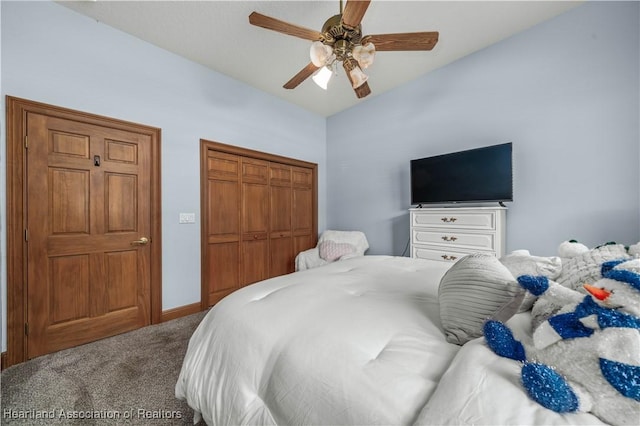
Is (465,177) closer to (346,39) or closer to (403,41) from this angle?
(403,41)

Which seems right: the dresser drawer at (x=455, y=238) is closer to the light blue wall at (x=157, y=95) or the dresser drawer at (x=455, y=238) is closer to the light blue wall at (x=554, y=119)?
the light blue wall at (x=554, y=119)

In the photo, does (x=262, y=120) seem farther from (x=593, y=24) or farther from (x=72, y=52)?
(x=593, y=24)

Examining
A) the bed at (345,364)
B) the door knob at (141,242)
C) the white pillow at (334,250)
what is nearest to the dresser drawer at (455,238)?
the white pillow at (334,250)

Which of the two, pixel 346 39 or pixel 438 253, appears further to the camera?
pixel 438 253

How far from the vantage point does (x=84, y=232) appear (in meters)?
2.13

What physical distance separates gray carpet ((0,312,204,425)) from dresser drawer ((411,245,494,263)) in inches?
96.6

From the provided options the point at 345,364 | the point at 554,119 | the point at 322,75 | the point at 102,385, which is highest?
the point at 322,75

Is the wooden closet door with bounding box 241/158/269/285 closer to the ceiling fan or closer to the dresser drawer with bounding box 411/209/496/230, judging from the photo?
the ceiling fan

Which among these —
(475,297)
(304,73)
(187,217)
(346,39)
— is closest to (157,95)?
(187,217)

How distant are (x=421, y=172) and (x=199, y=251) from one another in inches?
109

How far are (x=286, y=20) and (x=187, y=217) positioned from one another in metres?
2.19

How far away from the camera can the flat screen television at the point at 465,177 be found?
234 centimetres

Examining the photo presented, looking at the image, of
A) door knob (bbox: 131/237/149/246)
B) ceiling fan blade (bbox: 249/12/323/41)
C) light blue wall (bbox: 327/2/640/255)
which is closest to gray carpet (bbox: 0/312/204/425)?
door knob (bbox: 131/237/149/246)

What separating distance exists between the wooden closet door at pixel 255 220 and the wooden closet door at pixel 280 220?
0.28ft
